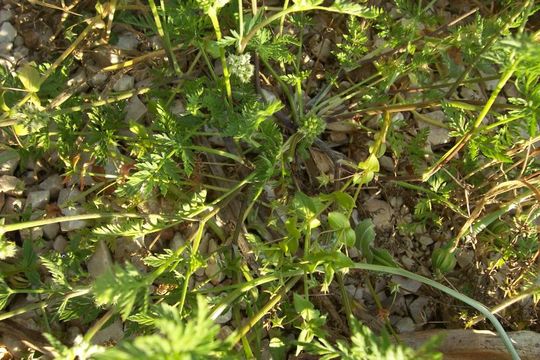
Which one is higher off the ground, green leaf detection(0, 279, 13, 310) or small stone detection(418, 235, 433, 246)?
green leaf detection(0, 279, 13, 310)

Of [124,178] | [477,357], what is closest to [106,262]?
[124,178]

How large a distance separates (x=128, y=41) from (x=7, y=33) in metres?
0.41

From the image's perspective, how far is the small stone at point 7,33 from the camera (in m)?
2.07

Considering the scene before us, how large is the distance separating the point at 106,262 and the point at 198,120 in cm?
51

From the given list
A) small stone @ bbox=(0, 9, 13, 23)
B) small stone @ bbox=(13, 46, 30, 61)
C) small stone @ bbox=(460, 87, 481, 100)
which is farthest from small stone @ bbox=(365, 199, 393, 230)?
small stone @ bbox=(0, 9, 13, 23)

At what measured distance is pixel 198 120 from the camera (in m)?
1.79

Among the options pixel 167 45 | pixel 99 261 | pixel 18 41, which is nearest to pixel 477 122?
pixel 167 45

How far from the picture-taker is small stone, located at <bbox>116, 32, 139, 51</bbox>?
6.84 feet

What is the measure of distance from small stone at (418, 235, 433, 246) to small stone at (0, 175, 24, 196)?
1.30m

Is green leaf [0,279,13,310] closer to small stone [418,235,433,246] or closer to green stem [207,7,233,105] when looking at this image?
green stem [207,7,233,105]

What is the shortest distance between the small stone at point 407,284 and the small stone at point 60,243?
104cm

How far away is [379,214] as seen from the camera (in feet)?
6.61

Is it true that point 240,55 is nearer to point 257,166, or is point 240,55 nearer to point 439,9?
point 257,166

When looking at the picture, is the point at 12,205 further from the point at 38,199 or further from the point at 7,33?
the point at 7,33
